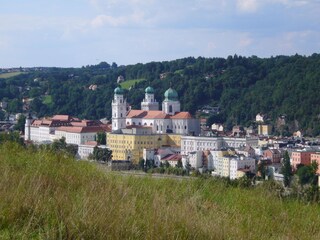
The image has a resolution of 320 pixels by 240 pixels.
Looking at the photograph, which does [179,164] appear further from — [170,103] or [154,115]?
[170,103]

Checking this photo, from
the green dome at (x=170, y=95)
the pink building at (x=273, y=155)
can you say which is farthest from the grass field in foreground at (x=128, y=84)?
the pink building at (x=273, y=155)

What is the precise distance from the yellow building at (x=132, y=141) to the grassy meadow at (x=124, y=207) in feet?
108

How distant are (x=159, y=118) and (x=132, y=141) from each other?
11.9ft

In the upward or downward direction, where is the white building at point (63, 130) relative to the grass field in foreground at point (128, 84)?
downward

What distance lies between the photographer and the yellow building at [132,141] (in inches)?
1507

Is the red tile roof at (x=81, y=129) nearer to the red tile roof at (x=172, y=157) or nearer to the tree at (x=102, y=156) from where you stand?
the red tile roof at (x=172, y=157)

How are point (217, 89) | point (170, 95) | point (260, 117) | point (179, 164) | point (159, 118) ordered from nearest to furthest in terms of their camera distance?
point (179, 164)
point (159, 118)
point (170, 95)
point (260, 117)
point (217, 89)

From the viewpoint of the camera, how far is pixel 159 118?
42.2m

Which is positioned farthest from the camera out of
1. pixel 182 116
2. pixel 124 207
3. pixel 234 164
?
pixel 182 116

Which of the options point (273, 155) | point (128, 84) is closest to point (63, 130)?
point (273, 155)

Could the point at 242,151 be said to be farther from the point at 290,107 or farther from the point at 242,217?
the point at 242,217

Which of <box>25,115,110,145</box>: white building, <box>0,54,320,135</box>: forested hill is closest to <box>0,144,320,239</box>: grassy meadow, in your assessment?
<box>25,115,110,145</box>: white building

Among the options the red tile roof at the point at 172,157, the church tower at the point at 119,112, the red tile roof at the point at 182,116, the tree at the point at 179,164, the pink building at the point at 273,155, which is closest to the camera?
the tree at the point at 179,164

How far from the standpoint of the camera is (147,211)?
11.9 ft
